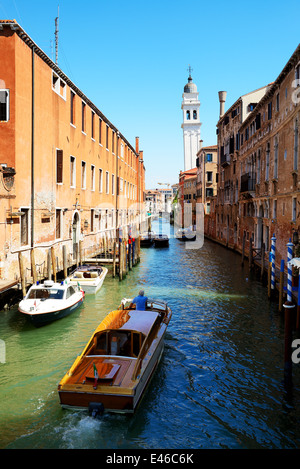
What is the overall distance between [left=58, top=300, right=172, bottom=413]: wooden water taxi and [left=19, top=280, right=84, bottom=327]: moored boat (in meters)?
2.91

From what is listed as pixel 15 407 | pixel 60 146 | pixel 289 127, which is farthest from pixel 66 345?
pixel 289 127

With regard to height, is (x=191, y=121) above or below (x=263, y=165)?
above

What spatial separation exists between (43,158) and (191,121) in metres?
67.3

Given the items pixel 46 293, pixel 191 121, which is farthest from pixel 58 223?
pixel 191 121

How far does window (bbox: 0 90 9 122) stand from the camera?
43.4 feet

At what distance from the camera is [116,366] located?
6980 millimetres

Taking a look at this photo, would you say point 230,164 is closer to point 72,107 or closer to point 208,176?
point 208,176

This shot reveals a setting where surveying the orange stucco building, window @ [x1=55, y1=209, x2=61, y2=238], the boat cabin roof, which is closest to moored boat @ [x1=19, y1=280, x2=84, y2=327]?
the orange stucco building

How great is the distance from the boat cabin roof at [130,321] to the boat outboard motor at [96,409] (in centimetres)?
183

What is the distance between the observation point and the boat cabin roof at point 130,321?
27.1 ft

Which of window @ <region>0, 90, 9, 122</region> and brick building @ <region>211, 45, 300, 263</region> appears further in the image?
brick building @ <region>211, 45, 300, 263</region>

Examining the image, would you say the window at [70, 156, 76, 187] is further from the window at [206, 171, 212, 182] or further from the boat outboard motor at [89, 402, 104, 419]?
the window at [206, 171, 212, 182]

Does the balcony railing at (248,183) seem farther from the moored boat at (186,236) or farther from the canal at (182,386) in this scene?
the moored boat at (186,236)
